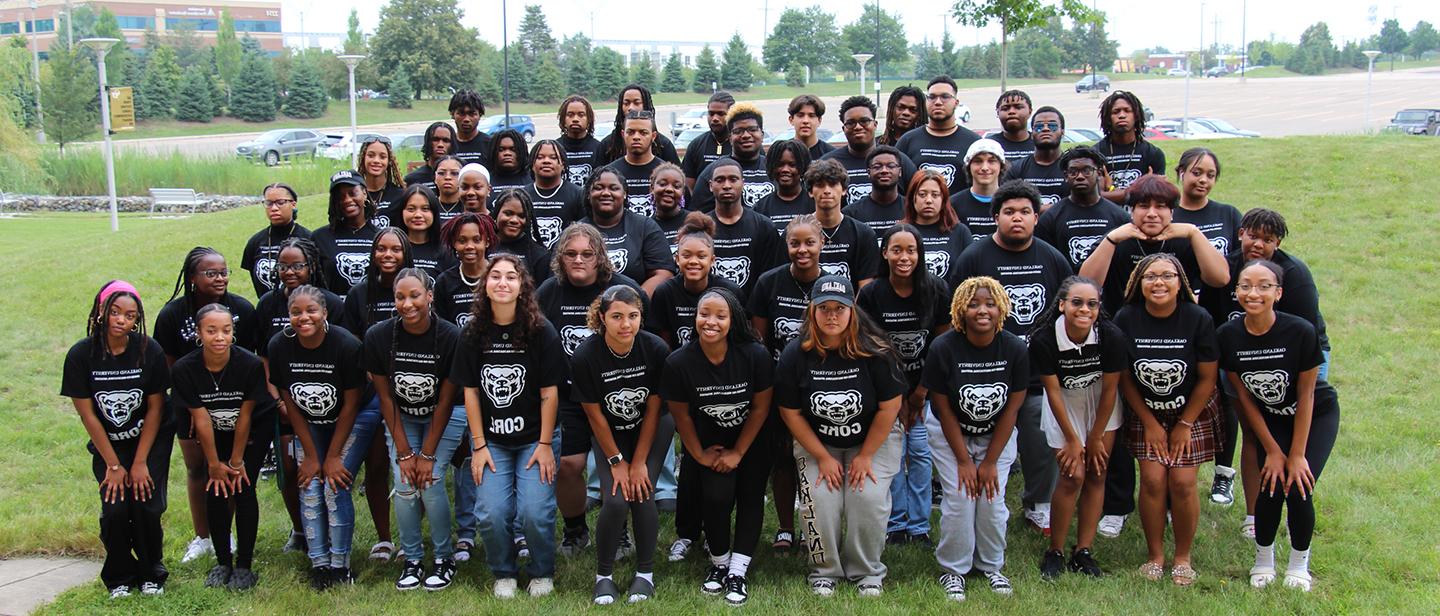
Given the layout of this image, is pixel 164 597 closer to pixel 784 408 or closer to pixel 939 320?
pixel 784 408

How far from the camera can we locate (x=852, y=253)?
6434mm

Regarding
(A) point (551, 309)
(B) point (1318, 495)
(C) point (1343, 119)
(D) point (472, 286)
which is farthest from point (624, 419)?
(C) point (1343, 119)

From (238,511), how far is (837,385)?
317 cm

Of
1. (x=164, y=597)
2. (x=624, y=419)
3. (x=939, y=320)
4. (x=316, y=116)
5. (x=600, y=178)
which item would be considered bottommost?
(x=164, y=597)

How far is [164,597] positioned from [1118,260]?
5.34 m

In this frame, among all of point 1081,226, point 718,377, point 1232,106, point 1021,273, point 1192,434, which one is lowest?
point 1192,434

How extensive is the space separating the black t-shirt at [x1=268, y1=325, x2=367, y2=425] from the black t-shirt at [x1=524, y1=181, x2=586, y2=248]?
5.70 ft

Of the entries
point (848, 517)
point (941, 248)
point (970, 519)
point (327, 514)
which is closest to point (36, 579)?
point (327, 514)

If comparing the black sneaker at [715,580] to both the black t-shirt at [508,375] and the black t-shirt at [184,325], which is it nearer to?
the black t-shirt at [508,375]

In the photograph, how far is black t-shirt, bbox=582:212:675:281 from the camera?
671cm

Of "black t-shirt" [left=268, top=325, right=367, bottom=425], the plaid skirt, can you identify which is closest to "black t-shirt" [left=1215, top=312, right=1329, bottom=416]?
the plaid skirt

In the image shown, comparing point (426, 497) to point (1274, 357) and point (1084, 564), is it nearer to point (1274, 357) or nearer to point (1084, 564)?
point (1084, 564)

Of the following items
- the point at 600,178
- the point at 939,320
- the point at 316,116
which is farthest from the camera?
the point at 316,116

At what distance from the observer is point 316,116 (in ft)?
186
